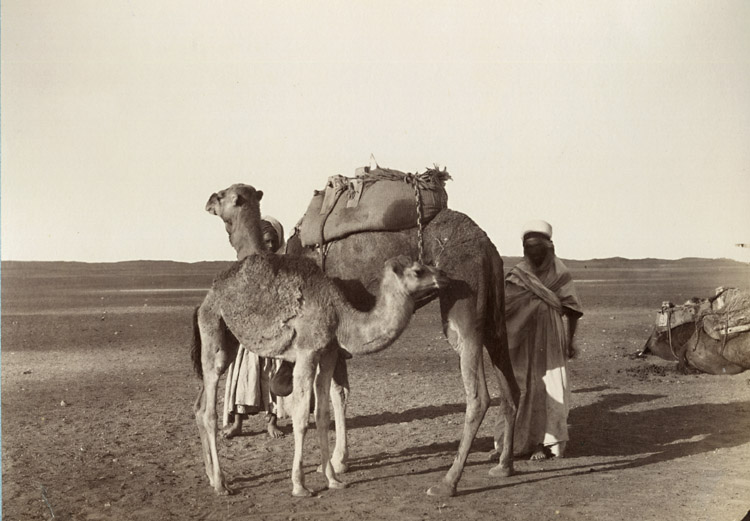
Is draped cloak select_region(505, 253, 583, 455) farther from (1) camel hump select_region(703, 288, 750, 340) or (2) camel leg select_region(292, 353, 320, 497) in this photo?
(1) camel hump select_region(703, 288, 750, 340)

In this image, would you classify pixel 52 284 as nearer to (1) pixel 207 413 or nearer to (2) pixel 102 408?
(2) pixel 102 408

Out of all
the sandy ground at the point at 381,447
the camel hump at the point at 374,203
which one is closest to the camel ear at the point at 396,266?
the camel hump at the point at 374,203

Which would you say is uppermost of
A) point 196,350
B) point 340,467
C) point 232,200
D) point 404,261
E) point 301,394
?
point 232,200

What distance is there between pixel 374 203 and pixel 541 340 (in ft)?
7.72

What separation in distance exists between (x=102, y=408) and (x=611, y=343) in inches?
415

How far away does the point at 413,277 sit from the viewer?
6.50 metres

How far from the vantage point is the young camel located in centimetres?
659

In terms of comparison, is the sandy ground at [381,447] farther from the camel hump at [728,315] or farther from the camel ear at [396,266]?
the camel ear at [396,266]

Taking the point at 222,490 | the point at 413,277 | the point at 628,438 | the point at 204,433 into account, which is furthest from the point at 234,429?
the point at 628,438

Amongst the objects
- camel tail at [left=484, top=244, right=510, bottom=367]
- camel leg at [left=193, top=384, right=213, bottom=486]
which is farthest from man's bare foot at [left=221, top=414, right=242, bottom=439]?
camel tail at [left=484, top=244, right=510, bottom=367]

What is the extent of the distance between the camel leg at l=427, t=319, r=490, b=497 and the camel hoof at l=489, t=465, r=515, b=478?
2.43 ft

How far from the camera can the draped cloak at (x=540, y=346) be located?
8.15 meters

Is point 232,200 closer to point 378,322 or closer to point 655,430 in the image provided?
point 378,322

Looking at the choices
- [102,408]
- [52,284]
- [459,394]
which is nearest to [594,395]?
[459,394]
